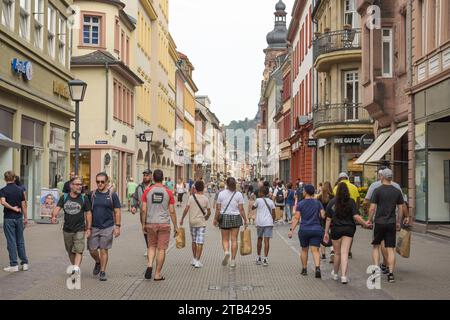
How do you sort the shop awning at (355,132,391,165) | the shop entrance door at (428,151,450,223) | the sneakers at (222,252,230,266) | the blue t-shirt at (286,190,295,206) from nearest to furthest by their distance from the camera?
the sneakers at (222,252,230,266) < the shop entrance door at (428,151,450,223) < the shop awning at (355,132,391,165) < the blue t-shirt at (286,190,295,206)

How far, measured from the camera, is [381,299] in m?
9.46

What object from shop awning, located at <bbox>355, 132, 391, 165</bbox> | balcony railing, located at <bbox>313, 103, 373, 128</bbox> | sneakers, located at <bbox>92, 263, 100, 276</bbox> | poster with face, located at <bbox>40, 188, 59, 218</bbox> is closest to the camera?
sneakers, located at <bbox>92, 263, 100, 276</bbox>

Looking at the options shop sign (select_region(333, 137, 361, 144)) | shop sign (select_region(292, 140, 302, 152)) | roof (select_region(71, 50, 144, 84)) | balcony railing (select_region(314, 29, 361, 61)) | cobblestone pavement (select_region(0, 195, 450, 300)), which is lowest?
cobblestone pavement (select_region(0, 195, 450, 300))

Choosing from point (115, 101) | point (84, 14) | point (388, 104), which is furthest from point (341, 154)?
point (84, 14)

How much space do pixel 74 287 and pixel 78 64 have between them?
26.6 meters

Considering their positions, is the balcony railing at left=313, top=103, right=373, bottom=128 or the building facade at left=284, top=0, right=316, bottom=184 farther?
the building facade at left=284, top=0, right=316, bottom=184

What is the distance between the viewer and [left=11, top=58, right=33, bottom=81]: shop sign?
21075 millimetres

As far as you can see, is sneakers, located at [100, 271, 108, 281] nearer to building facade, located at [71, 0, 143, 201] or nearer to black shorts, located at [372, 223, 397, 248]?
black shorts, located at [372, 223, 397, 248]

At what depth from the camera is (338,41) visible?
33.2 m

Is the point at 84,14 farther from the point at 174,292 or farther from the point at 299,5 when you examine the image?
the point at 174,292

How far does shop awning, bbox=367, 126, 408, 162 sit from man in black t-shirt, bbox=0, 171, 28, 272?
47.3 feet

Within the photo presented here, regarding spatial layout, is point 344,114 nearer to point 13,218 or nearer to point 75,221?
point 13,218

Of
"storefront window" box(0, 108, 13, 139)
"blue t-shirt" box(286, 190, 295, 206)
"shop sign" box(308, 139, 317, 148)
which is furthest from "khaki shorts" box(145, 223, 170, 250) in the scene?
"shop sign" box(308, 139, 317, 148)

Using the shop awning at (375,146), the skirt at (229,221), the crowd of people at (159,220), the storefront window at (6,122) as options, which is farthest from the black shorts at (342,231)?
the shop awning at (375,146)
